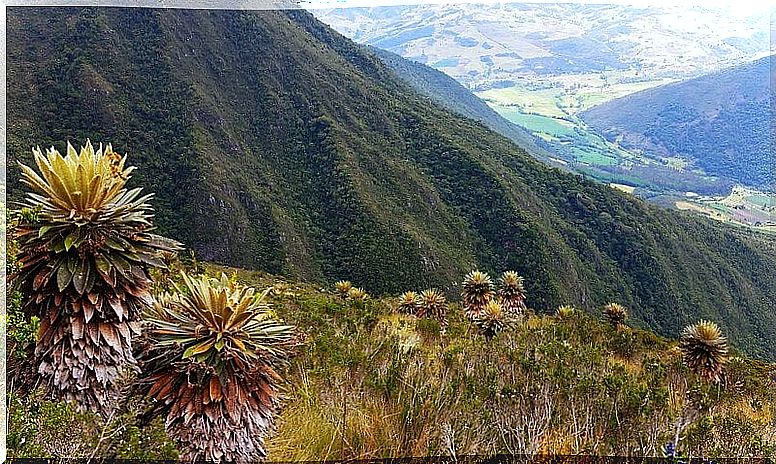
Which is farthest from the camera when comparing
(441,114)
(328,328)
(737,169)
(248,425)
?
(737,169)

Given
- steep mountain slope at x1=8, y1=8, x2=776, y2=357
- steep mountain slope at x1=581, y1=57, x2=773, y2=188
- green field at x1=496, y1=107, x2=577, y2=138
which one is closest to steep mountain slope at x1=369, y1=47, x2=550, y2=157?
green field at x1=496, y1=107, x2=577, y2=138

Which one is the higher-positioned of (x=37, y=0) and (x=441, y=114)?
(x=37, y=0)

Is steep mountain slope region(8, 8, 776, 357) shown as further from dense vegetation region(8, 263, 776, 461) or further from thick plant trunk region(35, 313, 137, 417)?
dense vegetation region(8, 263, 776, 461)

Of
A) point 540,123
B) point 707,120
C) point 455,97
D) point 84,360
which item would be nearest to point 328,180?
point 84,360

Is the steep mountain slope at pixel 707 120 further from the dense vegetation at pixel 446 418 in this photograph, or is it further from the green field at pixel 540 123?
the dense vegetation at pixel 446 418

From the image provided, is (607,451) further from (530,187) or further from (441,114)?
(441,114)

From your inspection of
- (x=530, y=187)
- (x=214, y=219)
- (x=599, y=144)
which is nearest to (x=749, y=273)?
(x=530, y=187)
